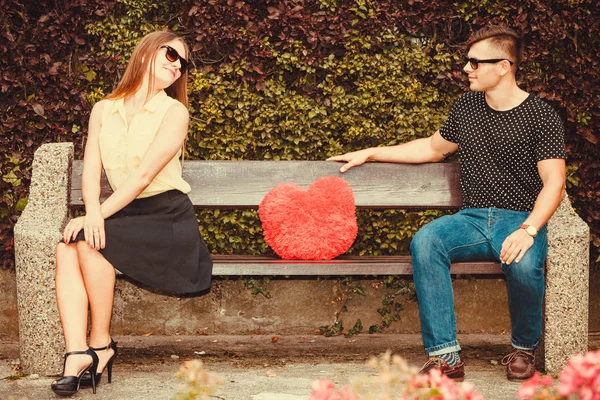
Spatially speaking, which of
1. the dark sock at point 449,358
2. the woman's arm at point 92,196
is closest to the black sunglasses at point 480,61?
the dark sock at point 449,358

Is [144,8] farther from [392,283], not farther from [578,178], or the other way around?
[578,178]

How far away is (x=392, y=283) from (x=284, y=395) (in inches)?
70.7

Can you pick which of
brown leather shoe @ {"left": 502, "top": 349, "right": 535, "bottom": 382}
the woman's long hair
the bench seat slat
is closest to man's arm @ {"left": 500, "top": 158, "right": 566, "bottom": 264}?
the bench seat slat

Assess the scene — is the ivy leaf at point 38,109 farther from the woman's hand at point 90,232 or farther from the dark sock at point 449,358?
the dark sock at point 449,358

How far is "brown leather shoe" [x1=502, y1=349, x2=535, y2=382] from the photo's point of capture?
389 cm

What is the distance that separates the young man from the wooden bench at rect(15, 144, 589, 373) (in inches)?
6.8

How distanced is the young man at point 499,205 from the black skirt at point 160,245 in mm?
1126

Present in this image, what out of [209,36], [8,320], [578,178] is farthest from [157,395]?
[578,178]

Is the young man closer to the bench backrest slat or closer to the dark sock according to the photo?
the dark sock

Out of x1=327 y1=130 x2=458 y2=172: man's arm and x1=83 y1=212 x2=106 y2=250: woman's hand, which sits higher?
x1=327 y1=130 x2=458 y2=172: man's arm

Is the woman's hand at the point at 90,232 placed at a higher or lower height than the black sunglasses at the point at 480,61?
lower

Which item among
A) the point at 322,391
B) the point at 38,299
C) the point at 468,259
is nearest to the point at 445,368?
the point at 468,259

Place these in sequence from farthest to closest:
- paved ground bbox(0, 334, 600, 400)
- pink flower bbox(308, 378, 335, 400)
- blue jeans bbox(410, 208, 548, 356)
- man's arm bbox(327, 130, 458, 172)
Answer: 1. man's arm bbox(327, 130, 458, 172)
2. blue jeans bbox(410, 208, 548, 356)
3. paved ground bbox(0, 334, 600, 400)
4. pink flower bbox(308, 378, 335, 400)

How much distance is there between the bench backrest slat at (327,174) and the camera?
453cm
